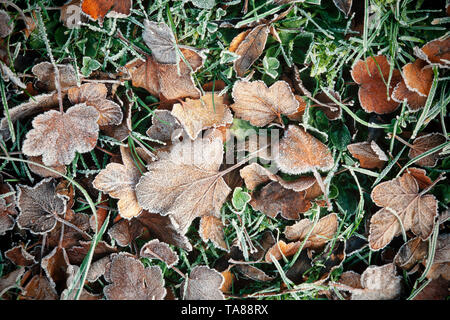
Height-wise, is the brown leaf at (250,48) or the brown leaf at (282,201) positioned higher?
the brown leaf at (250,48)

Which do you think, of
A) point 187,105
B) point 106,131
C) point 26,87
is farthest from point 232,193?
point 26,87

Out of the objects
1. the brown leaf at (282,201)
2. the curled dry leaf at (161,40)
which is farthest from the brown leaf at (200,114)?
the brown leaf at (282,201)

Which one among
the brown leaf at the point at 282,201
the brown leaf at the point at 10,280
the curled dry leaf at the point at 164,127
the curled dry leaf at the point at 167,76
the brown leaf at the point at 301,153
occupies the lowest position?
the brown leaf at the point at 10,280

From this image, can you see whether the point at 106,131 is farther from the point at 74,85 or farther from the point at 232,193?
the point at 232,193

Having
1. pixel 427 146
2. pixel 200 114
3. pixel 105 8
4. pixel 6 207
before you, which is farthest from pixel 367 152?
pixel 6 207

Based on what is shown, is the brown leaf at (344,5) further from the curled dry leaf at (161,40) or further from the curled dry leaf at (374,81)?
the curled dry leaf at (161,40)

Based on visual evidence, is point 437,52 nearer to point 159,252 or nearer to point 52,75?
point 159,252
